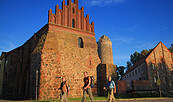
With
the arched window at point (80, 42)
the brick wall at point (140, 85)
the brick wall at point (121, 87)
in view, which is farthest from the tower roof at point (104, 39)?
the arched window at point (80, 42)

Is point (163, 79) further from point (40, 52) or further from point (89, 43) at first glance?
point (40, 52)

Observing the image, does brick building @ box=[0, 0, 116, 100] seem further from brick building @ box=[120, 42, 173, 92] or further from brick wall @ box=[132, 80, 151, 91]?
brick building @ box=[120, 42, 173, 92]

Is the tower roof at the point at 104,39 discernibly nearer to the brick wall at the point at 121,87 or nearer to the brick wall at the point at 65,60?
the brick wall at the point at 65,60

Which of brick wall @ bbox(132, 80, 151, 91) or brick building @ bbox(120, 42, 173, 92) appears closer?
brick wall @ bbox(132, 80, 151, 91)

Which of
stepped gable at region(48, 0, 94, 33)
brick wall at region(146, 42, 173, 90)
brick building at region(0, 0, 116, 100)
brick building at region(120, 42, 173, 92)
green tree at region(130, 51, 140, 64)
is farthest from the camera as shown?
green tree at region(130, 51, 140, 64)

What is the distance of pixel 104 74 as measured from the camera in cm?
2344

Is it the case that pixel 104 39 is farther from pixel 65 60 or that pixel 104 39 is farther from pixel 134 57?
pixel 134 57

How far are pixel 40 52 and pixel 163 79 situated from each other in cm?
2359

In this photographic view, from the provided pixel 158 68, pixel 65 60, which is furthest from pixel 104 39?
pixel 65 60

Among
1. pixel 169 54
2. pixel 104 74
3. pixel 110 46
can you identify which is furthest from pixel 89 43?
pixel 169 54

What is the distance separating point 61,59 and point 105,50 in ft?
58.6

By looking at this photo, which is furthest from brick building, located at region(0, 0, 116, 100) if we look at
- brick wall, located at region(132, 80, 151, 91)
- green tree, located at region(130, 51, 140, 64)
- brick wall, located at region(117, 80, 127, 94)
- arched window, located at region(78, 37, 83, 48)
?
green tree, located at region(130, 51, 140, 64)

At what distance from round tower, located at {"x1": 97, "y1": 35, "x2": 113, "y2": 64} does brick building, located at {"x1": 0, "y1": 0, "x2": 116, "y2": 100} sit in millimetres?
12086

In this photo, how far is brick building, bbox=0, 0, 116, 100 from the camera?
18750mm
